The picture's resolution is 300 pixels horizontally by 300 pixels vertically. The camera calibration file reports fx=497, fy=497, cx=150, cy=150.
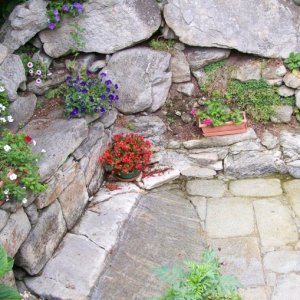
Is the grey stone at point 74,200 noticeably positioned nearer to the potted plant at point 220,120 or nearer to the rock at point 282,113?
the potted plant at point 220,120

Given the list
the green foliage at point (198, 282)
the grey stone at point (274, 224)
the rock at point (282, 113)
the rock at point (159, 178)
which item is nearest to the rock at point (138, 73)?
the rock at point (159, 178)

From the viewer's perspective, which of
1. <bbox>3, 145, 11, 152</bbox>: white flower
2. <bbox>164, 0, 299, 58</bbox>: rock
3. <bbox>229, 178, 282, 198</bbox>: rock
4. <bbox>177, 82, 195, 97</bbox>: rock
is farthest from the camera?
<bbox>177, 82, 195, 97</bbox>: rock

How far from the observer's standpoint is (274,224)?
4.02 meters

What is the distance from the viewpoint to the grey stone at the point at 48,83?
4.41m

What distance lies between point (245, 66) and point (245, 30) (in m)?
0.34

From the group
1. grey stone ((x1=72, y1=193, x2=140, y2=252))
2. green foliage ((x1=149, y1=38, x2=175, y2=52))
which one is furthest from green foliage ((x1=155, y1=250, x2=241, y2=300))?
green foliage ((x1=149, y1=38, x2=175, y2=52))

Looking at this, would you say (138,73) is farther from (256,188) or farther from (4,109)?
(256,188)

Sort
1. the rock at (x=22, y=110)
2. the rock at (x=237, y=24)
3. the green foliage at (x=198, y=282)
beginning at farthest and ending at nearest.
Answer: the rock at (x=237, y=24), the rock at (x=22, y=110), the green foliage at (x=198, y=282)

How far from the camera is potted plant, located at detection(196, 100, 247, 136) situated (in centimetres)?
464

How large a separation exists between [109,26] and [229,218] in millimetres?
2037

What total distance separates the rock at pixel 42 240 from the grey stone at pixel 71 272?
6 cm

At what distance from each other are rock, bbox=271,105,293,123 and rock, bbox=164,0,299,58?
1.70 feet

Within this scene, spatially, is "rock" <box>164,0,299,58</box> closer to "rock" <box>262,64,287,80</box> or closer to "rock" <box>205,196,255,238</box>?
"rock" <box>262,64,287,80</box>

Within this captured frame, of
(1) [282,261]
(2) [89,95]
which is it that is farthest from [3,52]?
(1) [282,261]
